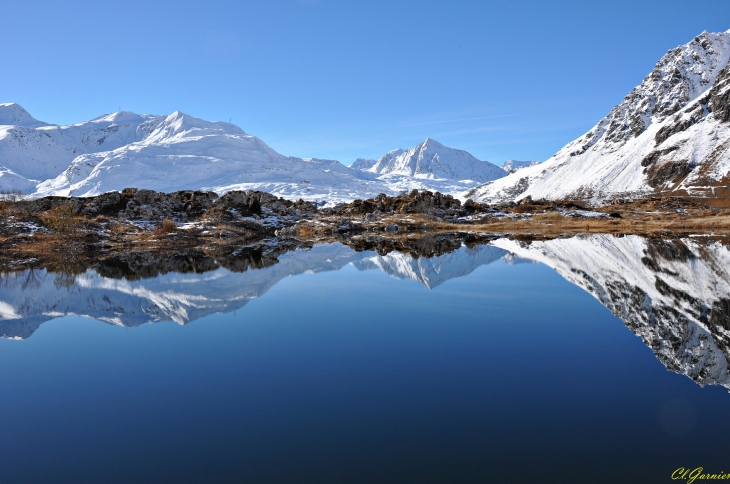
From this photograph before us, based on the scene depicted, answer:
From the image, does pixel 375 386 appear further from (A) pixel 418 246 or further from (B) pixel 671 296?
(A) pixel 418 246

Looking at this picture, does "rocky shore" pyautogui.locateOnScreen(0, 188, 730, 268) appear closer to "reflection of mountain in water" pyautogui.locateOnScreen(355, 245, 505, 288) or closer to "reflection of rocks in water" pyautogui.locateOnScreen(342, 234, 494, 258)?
"reflection of rocks in water" pyautogui.locateOnScreen(342, 234, 494, 258)

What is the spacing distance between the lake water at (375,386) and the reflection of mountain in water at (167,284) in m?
0.29

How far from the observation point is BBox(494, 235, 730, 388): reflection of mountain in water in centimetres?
1293

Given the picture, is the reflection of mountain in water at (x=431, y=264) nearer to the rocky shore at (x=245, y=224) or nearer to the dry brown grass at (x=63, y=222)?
the rocky shore at (x=245, y=224)

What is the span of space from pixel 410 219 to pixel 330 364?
8484cm

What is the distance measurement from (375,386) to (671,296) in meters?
17.2

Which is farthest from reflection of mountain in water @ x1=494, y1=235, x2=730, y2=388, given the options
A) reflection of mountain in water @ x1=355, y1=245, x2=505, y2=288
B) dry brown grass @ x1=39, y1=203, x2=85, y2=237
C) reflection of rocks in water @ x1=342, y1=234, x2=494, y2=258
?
dry brown grass @ x1=39, y1=203, x2=85, y2=237

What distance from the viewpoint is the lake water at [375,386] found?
8000mm

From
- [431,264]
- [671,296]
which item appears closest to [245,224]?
[431,264]

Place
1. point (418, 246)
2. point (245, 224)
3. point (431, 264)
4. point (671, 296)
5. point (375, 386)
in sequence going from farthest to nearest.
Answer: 1. point (245, 224)
2. point (418, 246)
3. point (431, 264)
4. point (671, 296)
5. point (375, 386)

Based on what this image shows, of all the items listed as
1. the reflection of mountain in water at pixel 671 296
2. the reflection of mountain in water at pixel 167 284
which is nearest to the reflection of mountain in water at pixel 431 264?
the reflection of mountain in water at pixel 167 284

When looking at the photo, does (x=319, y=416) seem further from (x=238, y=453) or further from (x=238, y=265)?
(x=238, y=265)

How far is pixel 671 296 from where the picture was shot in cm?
2086

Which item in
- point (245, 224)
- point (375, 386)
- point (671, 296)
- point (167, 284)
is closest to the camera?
point (375, 386)
